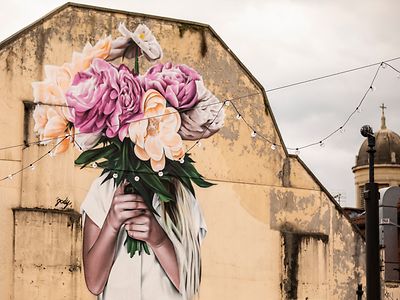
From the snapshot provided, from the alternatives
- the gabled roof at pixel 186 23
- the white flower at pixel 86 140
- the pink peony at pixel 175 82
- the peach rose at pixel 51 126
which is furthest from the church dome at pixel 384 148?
the peach rose at pixel 51 126

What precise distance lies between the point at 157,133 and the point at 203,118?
51.9 inches

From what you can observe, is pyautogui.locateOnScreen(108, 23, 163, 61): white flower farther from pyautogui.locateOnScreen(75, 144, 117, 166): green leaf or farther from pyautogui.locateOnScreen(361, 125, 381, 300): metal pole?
pyautogui.locateOnScreen(361, 125, 381, 300): metal pole

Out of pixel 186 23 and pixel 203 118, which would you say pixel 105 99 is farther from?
pixel 186 23

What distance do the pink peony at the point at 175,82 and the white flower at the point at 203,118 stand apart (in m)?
0.16

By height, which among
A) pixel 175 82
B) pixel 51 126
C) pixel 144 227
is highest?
pixel 175 82

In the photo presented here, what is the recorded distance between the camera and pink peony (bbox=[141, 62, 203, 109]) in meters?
24.3

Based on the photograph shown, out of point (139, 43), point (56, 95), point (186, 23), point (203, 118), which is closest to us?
point (56, 95)

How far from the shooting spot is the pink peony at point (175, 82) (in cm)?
2427

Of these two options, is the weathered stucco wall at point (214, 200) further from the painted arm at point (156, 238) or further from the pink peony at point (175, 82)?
the painted arm at point (156, 238)

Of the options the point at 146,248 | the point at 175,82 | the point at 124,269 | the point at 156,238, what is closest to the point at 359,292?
the point at 156,238

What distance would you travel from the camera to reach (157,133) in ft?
79.2

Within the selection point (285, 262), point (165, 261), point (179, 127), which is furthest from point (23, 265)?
point (285, 262)

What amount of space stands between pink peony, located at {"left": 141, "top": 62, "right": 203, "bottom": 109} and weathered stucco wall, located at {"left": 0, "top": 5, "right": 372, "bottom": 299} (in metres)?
0.24

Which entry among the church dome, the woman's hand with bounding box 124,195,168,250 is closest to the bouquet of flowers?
the woman's hand with bounding box 124,195,168,250
